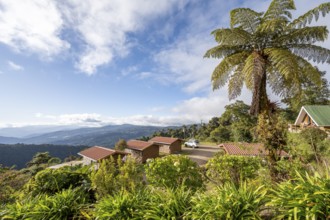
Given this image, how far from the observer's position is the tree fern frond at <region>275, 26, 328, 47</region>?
845 centimetres

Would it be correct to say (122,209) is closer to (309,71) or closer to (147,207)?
(147,207)

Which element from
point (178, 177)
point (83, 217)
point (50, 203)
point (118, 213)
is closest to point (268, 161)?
point (178, 177)

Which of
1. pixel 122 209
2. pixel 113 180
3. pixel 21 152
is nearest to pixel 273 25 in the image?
pixel 113 180

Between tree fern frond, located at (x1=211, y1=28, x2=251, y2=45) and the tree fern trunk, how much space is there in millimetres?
2190

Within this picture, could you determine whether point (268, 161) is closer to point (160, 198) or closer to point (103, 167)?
point (160, 198)

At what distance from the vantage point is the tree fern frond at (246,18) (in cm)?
921

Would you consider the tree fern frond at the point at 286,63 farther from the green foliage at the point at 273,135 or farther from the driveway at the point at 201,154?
the driveway at the point at 201,154

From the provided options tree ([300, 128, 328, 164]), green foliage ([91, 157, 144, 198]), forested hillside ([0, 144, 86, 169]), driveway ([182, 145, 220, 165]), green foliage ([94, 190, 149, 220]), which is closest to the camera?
green foliage ([94, 190, 149, 220])

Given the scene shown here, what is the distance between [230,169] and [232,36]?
21.8 ft

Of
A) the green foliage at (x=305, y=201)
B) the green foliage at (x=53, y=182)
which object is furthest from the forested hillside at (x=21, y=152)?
the green foliage at (x=305, y=201)

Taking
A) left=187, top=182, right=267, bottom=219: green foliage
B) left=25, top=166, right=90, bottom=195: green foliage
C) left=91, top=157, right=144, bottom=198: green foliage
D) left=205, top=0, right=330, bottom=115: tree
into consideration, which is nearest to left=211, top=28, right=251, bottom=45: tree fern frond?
left=205, top=0, right=330, bottom=115: tree

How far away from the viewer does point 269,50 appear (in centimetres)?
890

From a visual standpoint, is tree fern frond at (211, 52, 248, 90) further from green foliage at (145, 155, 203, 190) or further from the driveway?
the driveway

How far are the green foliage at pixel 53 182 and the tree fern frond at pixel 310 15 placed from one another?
37.5 ft
